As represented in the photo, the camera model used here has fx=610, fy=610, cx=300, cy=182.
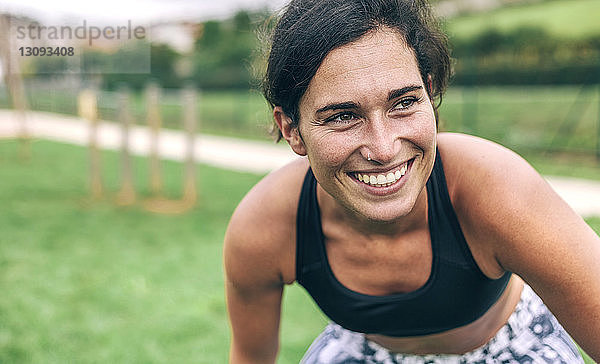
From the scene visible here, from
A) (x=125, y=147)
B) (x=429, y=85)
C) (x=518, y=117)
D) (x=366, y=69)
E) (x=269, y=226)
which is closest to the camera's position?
(x=366, y=69)

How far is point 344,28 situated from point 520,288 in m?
1.05

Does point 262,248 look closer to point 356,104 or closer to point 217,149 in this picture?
point 356,104

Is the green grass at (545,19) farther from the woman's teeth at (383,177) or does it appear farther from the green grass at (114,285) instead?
the woman's teeth at (383,177)

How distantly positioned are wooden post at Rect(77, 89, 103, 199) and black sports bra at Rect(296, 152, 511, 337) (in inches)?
269

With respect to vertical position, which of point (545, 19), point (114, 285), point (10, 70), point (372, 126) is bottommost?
point (114, 285)

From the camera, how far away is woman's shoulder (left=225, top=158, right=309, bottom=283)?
1777 millimetres

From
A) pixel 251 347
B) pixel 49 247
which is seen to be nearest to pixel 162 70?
pixel 49 247

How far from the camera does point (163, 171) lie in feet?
36.9

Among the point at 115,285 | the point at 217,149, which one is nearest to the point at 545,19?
the point at 217,149

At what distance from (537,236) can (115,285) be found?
14.0 ft

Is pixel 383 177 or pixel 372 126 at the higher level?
pixel 372 126

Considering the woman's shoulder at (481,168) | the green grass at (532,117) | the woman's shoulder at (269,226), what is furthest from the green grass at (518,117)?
the woman's shoulder at (481,168)

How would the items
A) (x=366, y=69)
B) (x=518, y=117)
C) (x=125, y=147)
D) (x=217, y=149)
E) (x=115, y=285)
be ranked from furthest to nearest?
(x=518, y=117)
(x=217, y=149)
(x=125, y=147)
(x=115, y=285)
(x=366, y=69)

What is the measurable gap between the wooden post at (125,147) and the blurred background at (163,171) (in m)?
0.02
